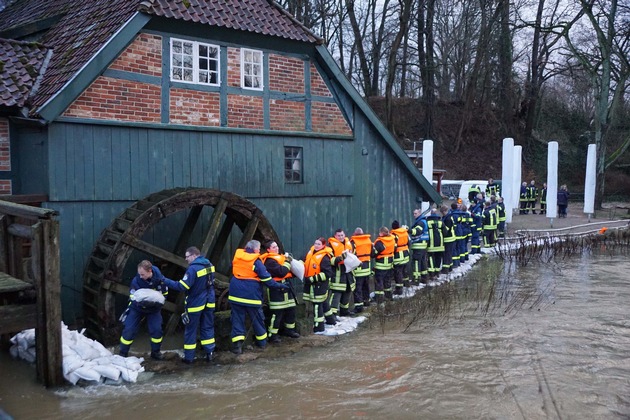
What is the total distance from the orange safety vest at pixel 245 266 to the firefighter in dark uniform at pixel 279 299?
495mm

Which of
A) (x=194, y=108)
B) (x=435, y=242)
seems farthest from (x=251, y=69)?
(x=435, y=242)

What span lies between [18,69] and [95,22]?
1.55 meters

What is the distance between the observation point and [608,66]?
91.1 ft

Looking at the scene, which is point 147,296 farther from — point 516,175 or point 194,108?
point 516,175

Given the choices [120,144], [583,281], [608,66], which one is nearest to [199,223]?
[120,144]

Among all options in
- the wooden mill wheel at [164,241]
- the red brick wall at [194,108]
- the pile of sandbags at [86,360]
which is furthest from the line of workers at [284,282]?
the red brick wall at [194,108]

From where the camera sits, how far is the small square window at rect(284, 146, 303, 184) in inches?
501

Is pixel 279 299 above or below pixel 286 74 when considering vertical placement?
below

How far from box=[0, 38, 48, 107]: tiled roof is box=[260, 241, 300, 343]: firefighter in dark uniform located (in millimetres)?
4624

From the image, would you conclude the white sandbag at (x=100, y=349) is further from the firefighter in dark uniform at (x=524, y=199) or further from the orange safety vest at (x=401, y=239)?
the firefighter in dark uniform at (x=524, y=199)

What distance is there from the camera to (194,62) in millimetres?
11125

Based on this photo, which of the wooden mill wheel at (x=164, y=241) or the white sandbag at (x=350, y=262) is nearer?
the wooden mill wheel at (x=164, y=241)

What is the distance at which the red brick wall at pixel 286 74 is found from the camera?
12.3 m

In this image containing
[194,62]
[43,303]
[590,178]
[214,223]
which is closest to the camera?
[43,303]
